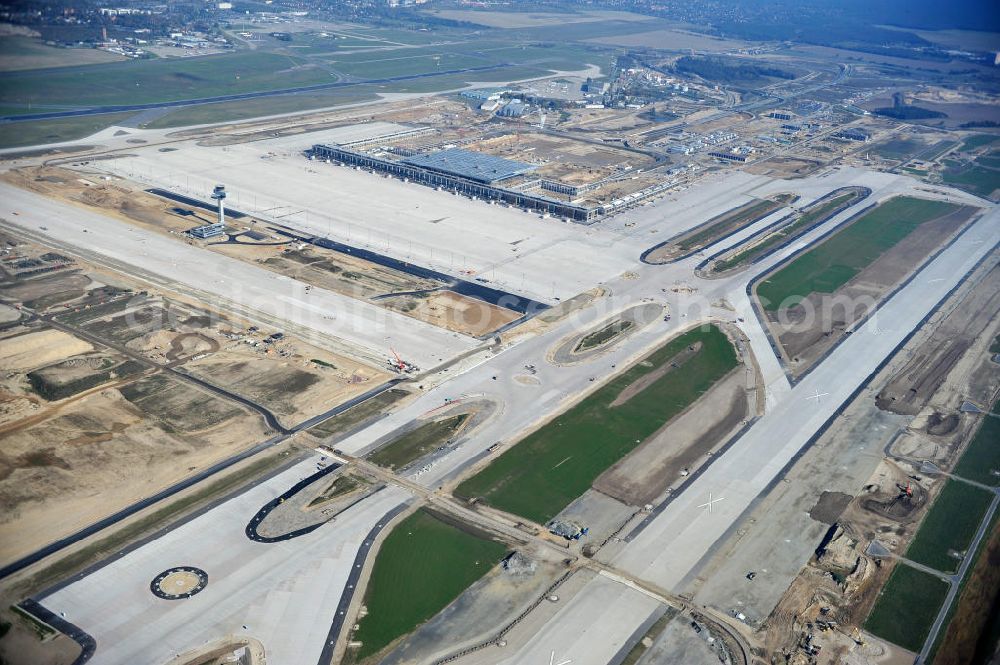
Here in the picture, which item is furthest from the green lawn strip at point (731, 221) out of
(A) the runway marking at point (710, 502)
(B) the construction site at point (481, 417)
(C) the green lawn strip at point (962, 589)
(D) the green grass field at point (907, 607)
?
(D) the green grass field at point (907, 607)

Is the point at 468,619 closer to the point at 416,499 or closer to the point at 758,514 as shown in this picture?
the point at 416,499

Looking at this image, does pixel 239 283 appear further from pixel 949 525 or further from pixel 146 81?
pixel 146 81

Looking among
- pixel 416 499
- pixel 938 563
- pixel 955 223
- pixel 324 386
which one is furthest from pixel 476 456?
pixel 955 223

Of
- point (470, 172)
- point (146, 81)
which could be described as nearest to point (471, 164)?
point (470, 172)

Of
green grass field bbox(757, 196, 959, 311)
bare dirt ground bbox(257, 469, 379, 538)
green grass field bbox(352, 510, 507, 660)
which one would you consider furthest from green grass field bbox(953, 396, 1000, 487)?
bare dirt ground bbox(257, 469, 379, 538)

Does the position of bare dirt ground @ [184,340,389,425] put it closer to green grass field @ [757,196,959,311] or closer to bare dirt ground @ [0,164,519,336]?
bare dirt ground @ [0,164,519,336]
